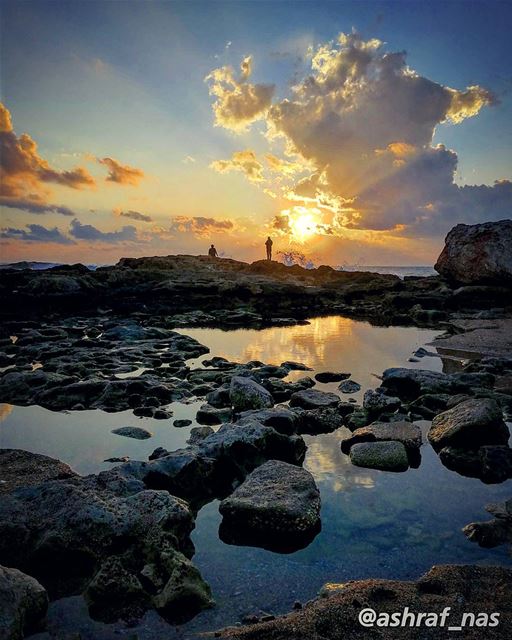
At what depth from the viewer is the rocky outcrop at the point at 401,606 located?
3475mm

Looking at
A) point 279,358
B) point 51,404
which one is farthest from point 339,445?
point 279,358

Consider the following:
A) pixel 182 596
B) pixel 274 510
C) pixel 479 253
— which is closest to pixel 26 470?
pixel 182 596

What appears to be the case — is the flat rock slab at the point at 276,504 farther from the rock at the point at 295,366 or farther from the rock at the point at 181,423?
the rock at the point at 295,366

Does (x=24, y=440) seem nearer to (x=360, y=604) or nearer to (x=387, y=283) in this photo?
(x=360, y=604)

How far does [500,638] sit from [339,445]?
4.62m

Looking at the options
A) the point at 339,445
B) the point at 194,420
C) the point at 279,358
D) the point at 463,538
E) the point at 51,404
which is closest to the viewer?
the point at 463,538

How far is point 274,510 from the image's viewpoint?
5.20 m

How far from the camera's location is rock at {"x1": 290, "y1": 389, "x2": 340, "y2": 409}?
991cm

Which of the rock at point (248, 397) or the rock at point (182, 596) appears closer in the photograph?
the rock at point (182, 596)

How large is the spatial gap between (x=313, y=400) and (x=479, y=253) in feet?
117

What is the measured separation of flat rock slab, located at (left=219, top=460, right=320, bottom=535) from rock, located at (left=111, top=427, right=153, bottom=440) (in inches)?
130

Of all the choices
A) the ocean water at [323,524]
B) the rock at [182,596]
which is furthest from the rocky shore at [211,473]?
the ocean water at [323,524]

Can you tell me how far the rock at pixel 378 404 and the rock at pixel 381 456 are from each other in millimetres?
2066

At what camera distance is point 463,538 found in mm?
5078
